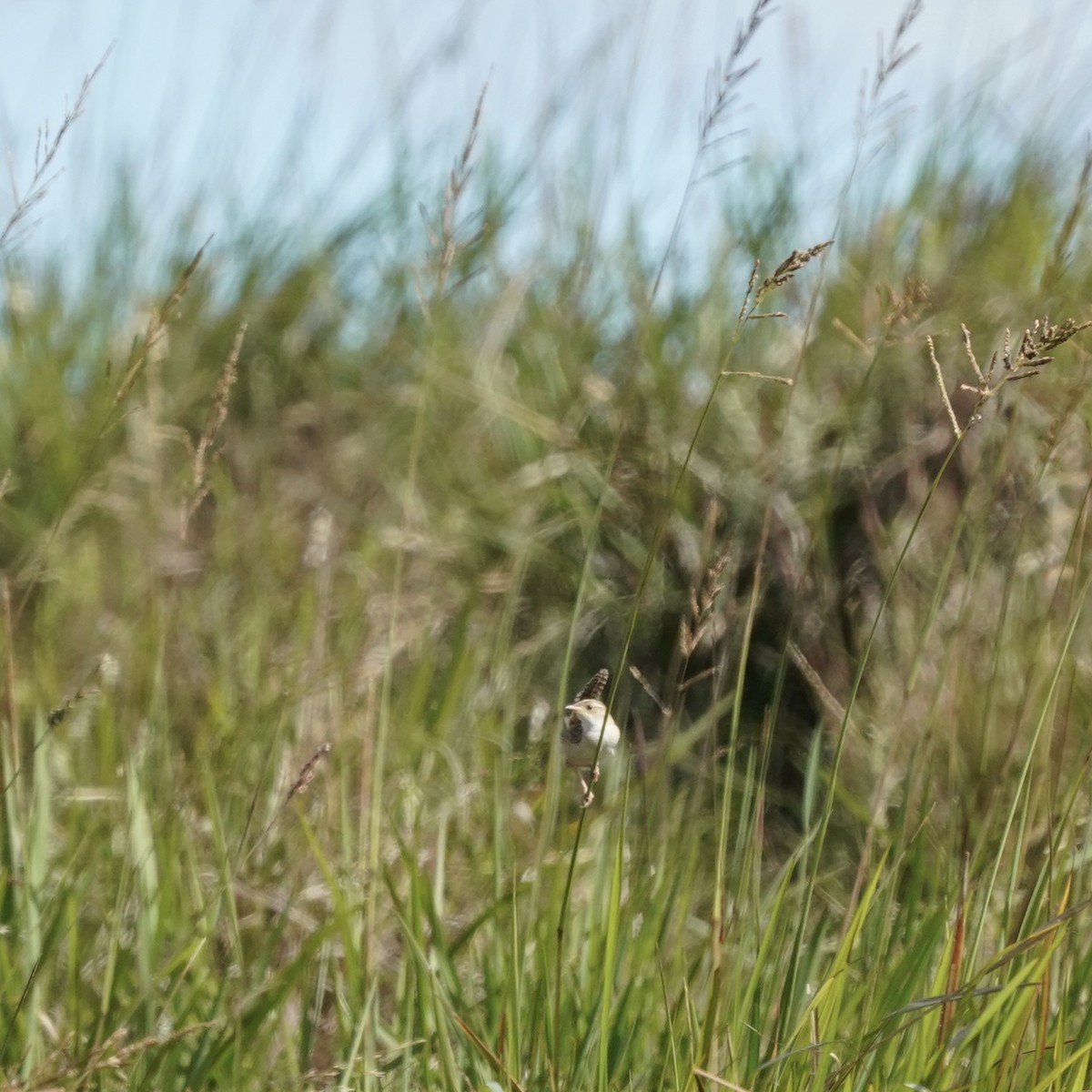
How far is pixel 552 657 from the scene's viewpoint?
2.92 metres


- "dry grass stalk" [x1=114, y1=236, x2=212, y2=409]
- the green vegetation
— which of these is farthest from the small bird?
"dry grass stalk" [x1=114, y1=236, x2=212, y2=409]

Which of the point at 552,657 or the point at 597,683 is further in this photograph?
the point at 552,657

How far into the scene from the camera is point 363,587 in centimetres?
290

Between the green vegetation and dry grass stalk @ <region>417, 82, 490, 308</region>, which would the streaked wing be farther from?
dry grass stalk @ <region>417, 82, 490, 308</region>

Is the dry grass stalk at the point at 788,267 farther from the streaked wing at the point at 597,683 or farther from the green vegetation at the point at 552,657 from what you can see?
the streaked wing at the point at 597,683

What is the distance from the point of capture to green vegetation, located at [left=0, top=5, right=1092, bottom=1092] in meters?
1.39

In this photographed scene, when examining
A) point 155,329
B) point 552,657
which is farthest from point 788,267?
point 552,657

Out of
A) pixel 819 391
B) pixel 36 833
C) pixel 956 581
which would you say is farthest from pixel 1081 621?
pixel 36 833

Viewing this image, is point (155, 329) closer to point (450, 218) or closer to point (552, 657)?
point (450, 218)

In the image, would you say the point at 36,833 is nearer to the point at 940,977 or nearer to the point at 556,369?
the point at 940,977

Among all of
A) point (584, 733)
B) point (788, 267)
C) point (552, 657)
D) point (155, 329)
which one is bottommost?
point (552, 657)

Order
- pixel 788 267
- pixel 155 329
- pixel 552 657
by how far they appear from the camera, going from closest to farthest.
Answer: pixel 788 267 < pixel 155 329 < pixel 552 657

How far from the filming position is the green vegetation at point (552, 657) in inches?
54.7

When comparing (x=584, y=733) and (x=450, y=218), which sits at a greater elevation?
(x=450, y=218)
